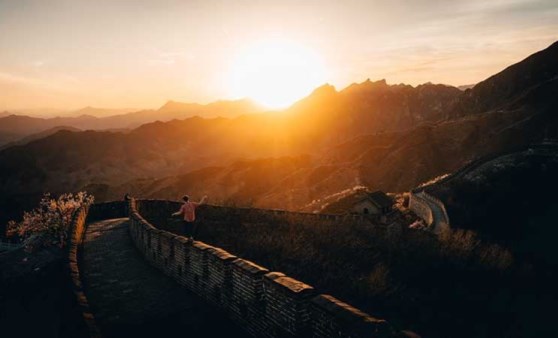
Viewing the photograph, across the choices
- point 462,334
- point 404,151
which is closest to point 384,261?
point 462,334

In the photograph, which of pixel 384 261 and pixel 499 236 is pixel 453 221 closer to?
pixel 499 236

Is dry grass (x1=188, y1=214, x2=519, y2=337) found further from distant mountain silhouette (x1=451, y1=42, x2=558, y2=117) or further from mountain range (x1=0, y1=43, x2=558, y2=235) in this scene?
distant mountain silhouette (x1=451, y1=42, x2=558, y2=117)

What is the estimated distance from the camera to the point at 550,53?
120m

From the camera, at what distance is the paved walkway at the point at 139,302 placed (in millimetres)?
9023

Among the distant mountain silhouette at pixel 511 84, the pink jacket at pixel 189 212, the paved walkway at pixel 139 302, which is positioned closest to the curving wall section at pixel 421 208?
the pink jacket at pixel 189 212

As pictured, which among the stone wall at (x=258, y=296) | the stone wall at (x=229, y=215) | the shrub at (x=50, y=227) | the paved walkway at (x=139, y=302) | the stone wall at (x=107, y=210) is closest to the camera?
the stone wall at (x=258, y=296)

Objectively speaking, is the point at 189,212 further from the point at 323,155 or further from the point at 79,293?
the point at 323,155

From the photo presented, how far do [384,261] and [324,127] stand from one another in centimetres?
18312

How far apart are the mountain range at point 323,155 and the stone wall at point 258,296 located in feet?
106

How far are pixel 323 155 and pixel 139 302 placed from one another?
113 m

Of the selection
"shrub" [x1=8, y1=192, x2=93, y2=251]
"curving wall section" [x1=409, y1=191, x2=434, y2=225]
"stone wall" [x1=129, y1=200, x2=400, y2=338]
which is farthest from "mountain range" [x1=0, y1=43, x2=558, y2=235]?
"stone wall" [x1=129, y1=200, x2=400, y2=338]

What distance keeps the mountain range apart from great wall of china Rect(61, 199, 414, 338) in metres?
31.5

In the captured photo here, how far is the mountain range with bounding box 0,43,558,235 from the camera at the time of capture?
86625 mm

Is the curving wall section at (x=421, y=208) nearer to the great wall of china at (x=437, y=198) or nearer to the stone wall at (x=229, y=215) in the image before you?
the great wall of china at (x=437, y=198)
